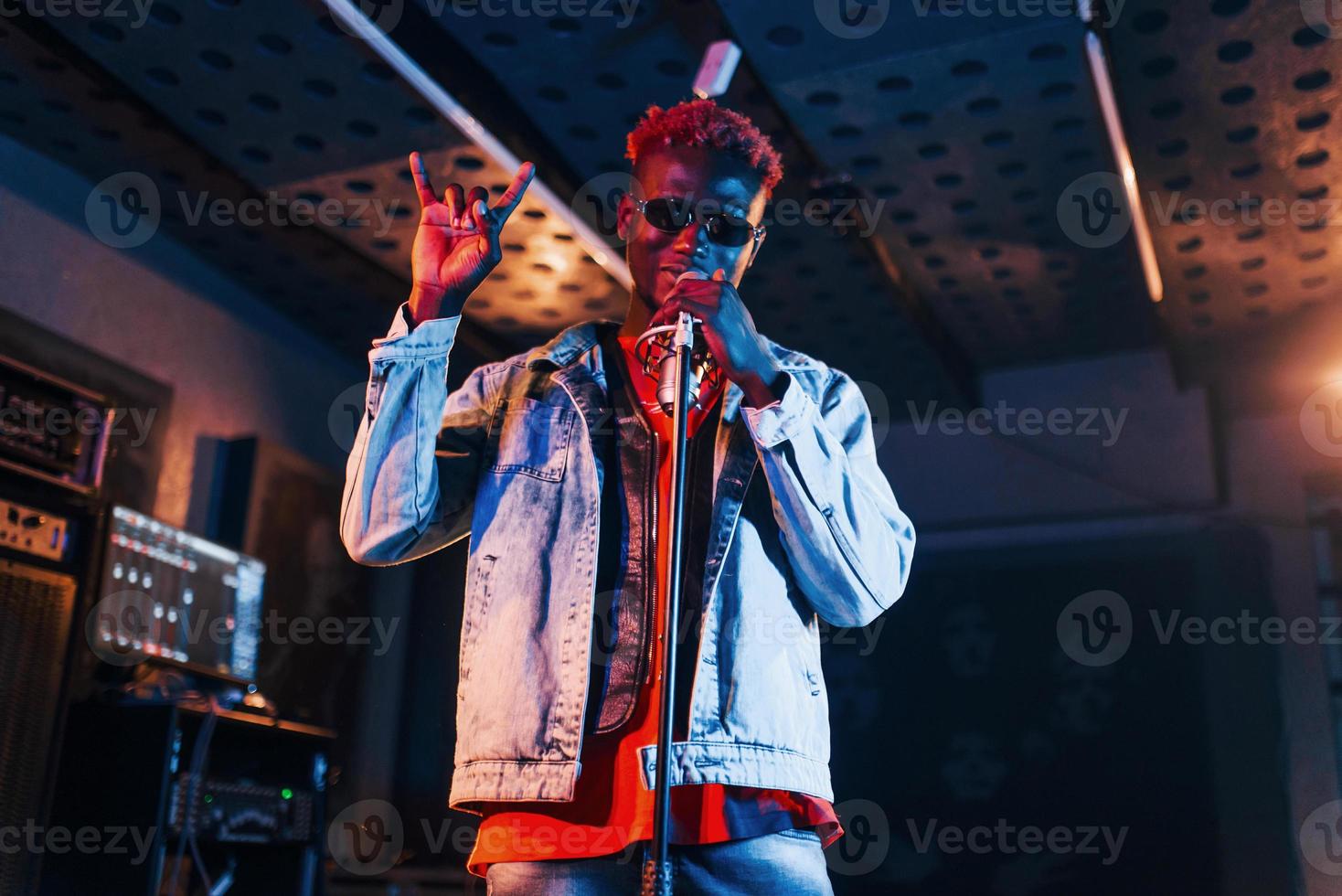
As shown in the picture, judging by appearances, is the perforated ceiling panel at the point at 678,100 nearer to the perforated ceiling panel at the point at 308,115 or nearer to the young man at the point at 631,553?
the perforated ceiling panel at the point at 308,115

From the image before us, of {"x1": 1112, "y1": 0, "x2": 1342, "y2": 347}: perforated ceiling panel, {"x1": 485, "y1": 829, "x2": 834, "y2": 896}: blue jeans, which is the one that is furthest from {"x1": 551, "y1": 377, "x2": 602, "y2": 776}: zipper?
{"x1": 1112, "y1": 0, "x2": 1342, "y2": 347}: perforated ceiling panel

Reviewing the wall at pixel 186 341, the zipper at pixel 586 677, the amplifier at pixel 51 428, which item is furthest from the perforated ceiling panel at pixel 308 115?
the zipper at pixel 586 677

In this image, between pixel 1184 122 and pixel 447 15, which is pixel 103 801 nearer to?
pixel 447 15

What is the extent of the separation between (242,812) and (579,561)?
7.47 ft

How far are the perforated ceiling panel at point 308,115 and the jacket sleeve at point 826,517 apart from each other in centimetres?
194

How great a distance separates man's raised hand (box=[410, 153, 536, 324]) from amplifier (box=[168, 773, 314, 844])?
6.90ft

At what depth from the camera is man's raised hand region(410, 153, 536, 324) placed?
61.4 inches

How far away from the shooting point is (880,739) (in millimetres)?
4520

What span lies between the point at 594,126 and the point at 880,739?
8.45ft

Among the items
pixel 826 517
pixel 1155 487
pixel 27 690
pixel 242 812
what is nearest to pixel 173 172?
pixel 27 690

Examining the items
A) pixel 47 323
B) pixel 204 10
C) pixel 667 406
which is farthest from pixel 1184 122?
pixel 47 323

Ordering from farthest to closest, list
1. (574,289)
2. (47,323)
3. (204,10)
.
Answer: (574,289)
(47,323)
(204,10)

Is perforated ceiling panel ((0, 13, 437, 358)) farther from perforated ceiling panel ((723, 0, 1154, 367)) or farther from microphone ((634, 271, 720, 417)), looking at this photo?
microphone ((634, 271, 720, 417))

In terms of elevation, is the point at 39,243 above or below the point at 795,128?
below
